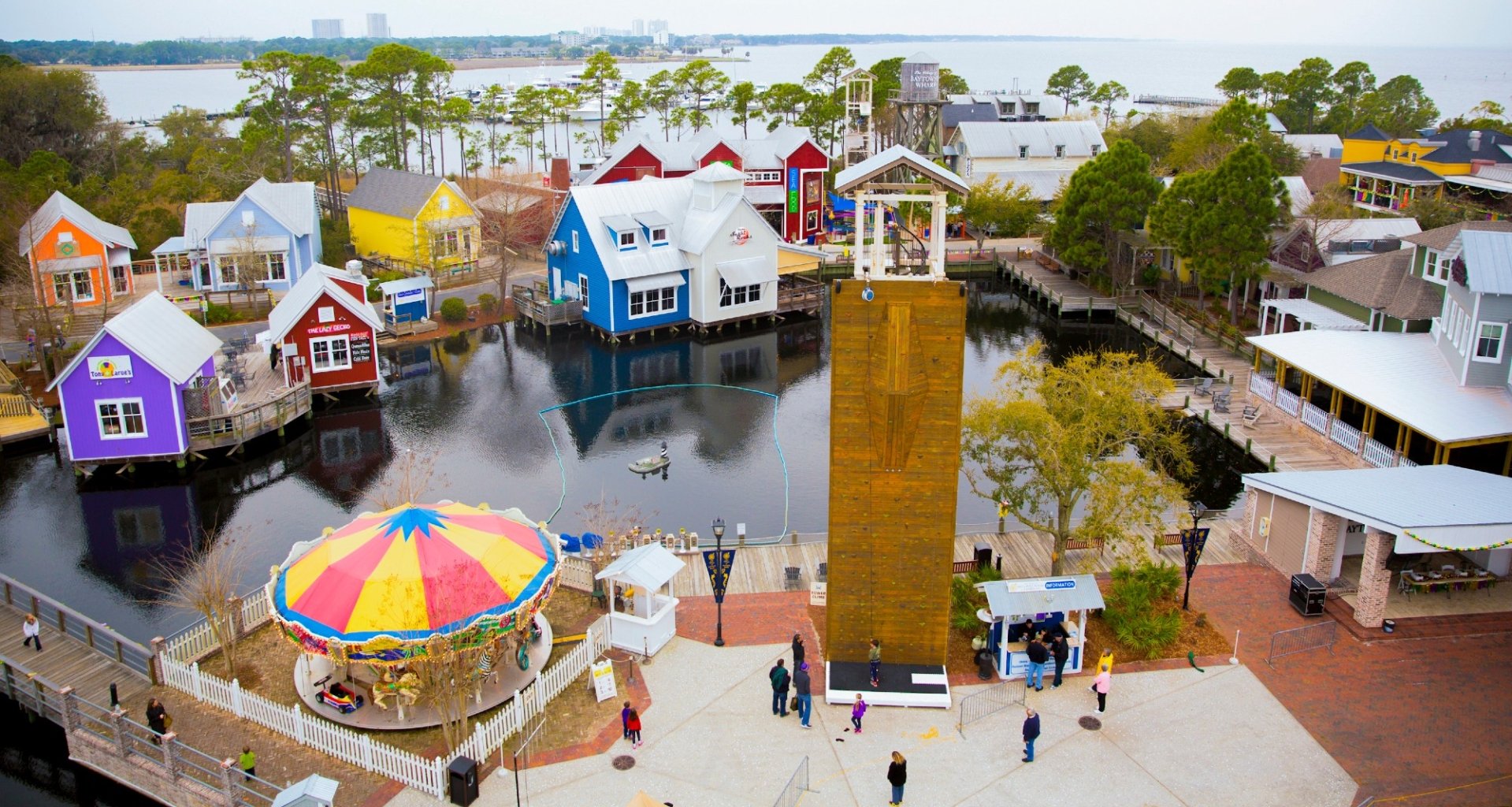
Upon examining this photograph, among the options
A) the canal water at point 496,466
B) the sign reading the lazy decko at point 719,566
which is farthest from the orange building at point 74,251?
the sign reading the lazy decko at point 719,566

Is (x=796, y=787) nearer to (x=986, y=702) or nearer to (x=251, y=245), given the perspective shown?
(x=986, y=702)

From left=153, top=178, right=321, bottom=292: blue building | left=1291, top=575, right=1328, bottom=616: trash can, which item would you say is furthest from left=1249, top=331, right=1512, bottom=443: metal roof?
left=153, top=178, right=321, bottom=292: blue building

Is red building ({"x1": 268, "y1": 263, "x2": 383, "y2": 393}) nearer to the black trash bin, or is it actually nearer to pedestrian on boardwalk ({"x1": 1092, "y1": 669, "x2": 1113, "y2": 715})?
the black trash bin

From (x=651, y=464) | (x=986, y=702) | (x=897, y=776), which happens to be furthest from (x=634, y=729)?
(x=651, y=464)

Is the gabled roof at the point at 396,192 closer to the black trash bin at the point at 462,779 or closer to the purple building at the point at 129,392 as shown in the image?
the purple building at the point at 129,392

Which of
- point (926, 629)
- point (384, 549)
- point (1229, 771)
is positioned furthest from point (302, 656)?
point (1229, 771)

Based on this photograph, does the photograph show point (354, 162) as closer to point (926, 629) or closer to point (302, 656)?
point (302, 656)
